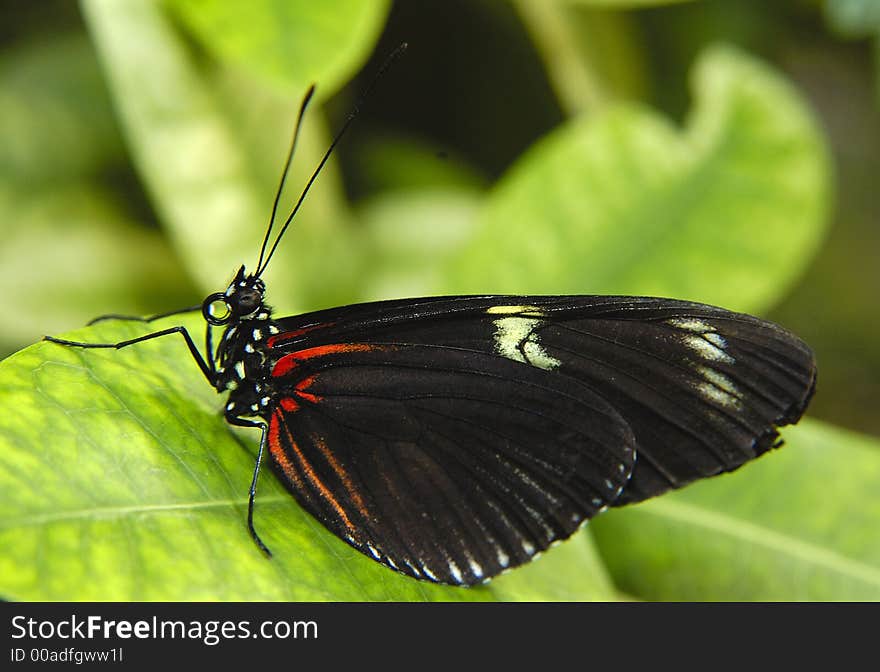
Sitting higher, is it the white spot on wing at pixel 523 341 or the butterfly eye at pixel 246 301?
the butterfly eye at pixel 246 301

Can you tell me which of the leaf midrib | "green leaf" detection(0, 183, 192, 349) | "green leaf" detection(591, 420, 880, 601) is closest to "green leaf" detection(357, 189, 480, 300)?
"green leaf" detection(0, 183, 192, 349)

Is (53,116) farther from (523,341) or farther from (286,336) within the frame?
(523,341)

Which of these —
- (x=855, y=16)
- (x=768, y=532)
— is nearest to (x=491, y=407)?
(x=768, y=532)

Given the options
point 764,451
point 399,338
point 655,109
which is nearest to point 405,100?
point 655,109

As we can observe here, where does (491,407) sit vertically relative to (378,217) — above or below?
below

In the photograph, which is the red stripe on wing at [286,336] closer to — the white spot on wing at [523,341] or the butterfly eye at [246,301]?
the butterfly eye at [246,301]

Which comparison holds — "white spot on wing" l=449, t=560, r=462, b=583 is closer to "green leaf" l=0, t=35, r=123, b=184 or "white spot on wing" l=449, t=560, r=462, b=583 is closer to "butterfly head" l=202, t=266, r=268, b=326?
"butterfly head" l=202, t=266, r=268, b=326

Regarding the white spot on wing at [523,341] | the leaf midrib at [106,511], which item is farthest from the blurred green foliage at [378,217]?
the white spot on wing at [523,341]
